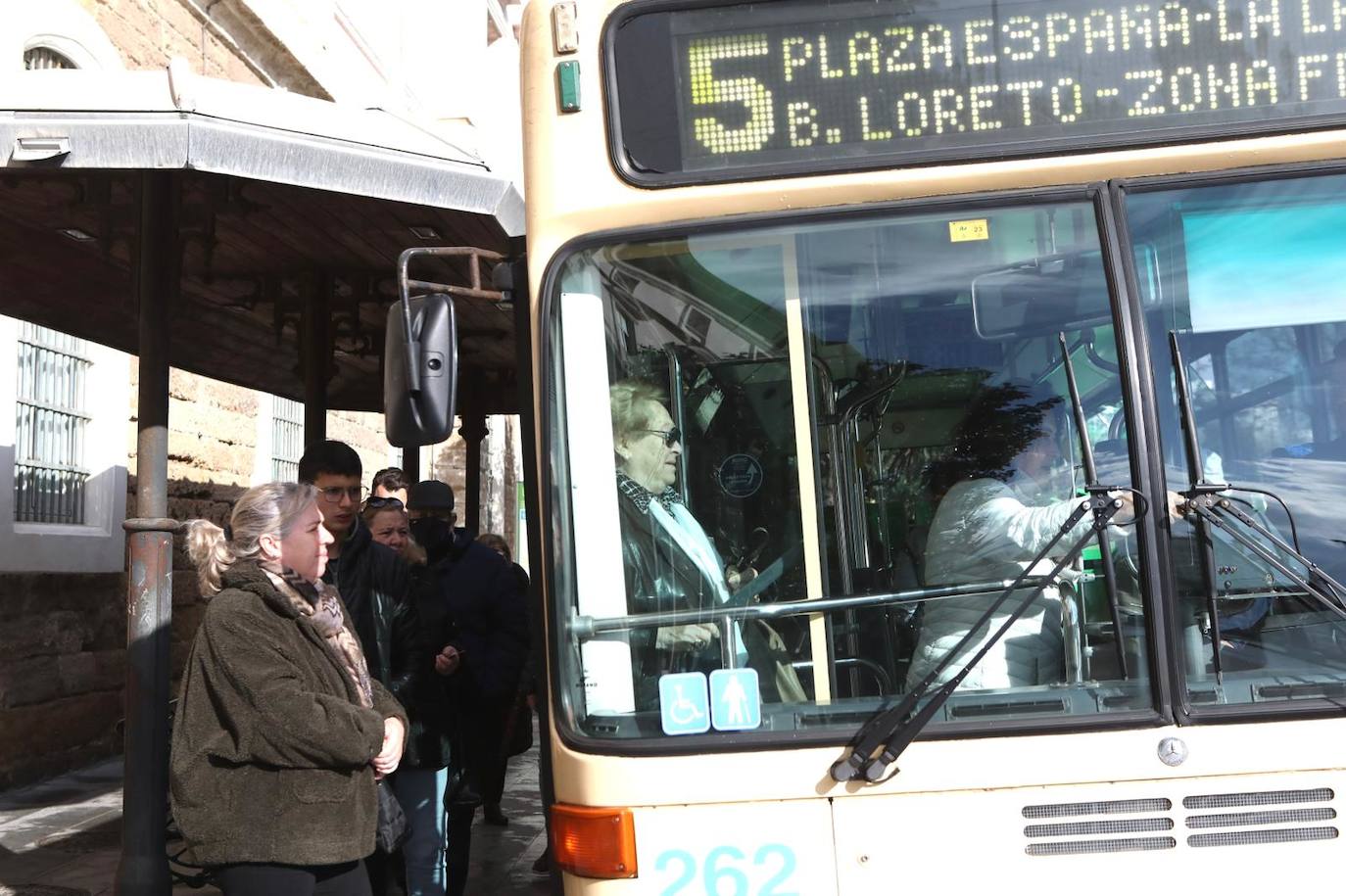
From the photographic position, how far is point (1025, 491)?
3.01 metres

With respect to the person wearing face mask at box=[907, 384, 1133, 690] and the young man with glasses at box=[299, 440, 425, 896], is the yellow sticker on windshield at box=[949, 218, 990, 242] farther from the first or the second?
the young man with glasses at box=[299, 440, 425, 896]

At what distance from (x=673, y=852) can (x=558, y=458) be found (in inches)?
34.2

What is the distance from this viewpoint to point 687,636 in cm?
303

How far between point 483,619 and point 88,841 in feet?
9.33

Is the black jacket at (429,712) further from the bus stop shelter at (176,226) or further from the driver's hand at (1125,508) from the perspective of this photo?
the driver's hand at (1125,508)

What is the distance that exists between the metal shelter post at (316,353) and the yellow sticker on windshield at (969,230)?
451 centimetres

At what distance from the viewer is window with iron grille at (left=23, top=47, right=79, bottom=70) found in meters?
8.29

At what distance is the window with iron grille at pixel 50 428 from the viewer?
8.79 metres

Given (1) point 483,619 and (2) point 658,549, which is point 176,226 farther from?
(2) point 658,549

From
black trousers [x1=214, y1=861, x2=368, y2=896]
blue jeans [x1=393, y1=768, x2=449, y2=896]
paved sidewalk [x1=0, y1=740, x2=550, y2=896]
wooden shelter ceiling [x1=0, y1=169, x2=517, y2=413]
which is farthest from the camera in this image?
paved sidewalk [x1=0, y1=740, x2=550, y2=896]

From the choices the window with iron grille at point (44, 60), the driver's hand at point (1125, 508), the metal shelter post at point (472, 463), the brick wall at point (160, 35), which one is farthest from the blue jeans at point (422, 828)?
the brick wall at point (160, 35)

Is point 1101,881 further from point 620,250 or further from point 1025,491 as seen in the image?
point 620,250

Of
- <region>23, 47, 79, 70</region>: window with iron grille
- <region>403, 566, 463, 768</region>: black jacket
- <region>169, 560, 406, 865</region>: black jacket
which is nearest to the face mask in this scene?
<region>403, 566, 463, 768</region>: black jacket

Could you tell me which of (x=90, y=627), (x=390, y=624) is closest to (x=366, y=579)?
(x=390, y=624)
